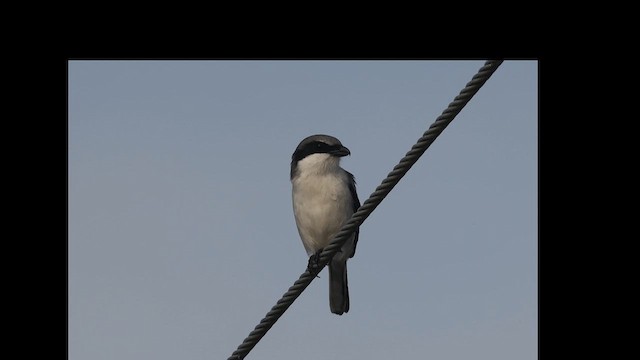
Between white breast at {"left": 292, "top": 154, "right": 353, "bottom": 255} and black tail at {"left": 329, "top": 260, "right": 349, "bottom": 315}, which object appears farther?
black tail at {"left": 329, "top": 260, "right": 349, "bottom": 315}

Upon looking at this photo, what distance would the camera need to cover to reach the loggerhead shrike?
29.7ft

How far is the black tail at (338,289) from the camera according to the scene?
9.76 m

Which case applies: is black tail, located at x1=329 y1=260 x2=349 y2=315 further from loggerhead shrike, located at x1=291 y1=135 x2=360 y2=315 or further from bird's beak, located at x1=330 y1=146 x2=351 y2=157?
bird's beak, located at x1=330 y1=146 x2=351 y2=157

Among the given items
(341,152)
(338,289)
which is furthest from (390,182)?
(338,289)

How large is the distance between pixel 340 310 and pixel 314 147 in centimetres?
196

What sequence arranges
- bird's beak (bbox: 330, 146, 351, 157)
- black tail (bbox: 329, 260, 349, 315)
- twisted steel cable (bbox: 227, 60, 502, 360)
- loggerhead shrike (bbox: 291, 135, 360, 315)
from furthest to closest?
1. black tail (bbox: 329, 260, 349, 315)
2. loggerhead shrike (bbox: 291, 135, 360, 315)
3. bird's beak (bbox: 330, 146, 351, 157)
4. twisted steel cable (bbox: 227, 60, 502, 360)

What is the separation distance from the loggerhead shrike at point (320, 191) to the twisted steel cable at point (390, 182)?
2.93 metres

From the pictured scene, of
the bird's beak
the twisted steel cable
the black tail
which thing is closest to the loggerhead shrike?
the bird's beak

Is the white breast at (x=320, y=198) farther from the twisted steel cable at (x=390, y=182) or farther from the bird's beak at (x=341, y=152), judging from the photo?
the twisted steel cable at (x=390, y=182)

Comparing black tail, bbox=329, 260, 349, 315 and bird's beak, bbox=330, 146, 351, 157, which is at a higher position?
bird's beak, bbox=330, 146, 351, 157

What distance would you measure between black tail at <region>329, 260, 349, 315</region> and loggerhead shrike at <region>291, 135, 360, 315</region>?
0.55 metres
